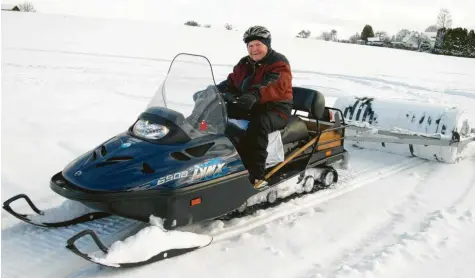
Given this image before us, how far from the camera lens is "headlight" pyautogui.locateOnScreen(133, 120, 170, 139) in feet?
10.8

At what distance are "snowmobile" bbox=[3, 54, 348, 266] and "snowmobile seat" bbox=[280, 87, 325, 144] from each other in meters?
0.17

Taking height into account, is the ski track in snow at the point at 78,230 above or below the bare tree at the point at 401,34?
below

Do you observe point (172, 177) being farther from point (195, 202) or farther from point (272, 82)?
point (272, 82)

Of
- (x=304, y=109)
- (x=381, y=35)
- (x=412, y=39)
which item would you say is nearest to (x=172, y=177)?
(x=304, y=109)

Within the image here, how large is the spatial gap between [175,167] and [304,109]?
2099 millimetres

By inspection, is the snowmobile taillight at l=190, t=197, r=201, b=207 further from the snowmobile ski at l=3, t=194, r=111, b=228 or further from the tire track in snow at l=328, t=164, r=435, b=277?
the tire track in snow at l=328, t=164, r=435, b=277

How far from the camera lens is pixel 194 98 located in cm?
364

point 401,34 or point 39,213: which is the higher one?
point 401,34

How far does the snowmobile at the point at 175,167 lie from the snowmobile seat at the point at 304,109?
168mm

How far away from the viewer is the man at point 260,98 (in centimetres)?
379

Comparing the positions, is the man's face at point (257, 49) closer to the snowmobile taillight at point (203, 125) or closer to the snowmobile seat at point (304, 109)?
the snowmobile seat at point (304, 109)

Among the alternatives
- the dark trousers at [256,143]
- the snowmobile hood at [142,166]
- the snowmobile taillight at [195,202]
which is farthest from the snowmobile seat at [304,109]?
the snowmobile taillight at [195,202]

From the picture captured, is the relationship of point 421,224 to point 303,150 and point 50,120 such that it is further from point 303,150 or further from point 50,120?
point 50,120

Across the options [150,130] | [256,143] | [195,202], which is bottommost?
[195,202]
